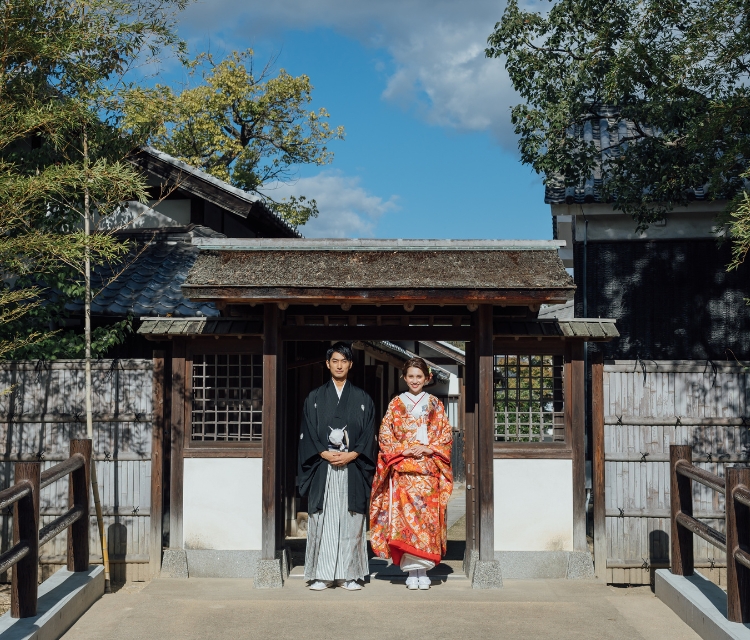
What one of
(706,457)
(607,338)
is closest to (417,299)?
(607,338)

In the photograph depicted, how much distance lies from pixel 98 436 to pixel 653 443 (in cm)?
512

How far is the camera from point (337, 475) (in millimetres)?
7770

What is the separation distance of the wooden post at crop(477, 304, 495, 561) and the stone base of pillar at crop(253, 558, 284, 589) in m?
1.74

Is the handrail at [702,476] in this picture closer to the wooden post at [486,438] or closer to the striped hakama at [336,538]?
the wooden post at [486,438]

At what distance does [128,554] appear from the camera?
27.4 ft

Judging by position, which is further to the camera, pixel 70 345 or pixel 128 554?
pixel 70 345

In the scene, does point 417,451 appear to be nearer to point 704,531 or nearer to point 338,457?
point 338,457

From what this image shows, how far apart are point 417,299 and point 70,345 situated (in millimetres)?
4164

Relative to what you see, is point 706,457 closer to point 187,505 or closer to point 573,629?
point 573,629

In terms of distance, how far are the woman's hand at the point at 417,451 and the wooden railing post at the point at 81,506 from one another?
2640 mm

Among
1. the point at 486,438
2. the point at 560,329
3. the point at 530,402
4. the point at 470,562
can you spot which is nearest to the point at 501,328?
the point at 560,329

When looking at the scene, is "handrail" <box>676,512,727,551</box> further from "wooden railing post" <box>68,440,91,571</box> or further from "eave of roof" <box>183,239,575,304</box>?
"wooden railing post" <box>68,440,91,571</box>

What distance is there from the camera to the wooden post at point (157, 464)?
27.3 ft

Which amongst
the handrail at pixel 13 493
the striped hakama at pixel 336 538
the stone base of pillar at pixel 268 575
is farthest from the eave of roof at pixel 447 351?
the handrail at pixel 13 493
